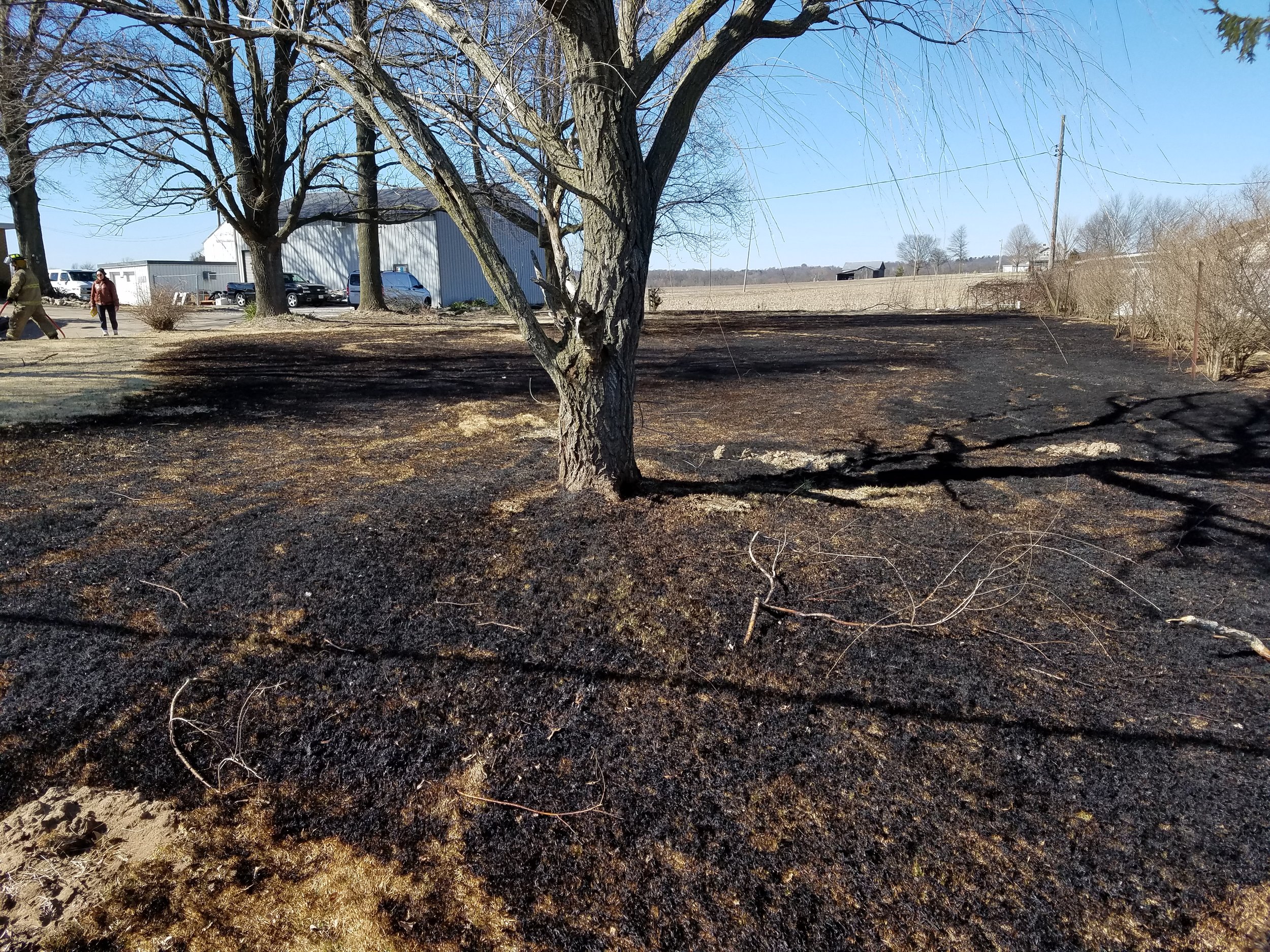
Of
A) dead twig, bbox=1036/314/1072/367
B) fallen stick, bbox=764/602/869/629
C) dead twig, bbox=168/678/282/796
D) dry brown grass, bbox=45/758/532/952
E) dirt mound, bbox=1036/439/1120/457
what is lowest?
dry brown grass, bbox=45/758/532/952

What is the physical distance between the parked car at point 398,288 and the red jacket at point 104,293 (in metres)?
15.0

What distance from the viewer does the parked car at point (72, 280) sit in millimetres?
33719

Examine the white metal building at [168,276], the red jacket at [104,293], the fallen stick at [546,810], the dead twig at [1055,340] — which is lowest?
the fallen stick at [546,810]

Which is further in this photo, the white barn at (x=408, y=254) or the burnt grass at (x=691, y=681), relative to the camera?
the white barn at (x=408, y=254)

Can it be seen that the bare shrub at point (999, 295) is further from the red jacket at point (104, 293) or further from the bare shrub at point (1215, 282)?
the red jacket at point (104, 293)

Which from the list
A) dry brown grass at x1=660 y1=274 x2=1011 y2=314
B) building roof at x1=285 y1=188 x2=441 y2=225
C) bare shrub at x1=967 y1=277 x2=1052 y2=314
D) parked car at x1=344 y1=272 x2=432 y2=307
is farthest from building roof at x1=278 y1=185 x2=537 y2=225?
bare shrub at x1=967 y1=277 x2=1052 y2=314

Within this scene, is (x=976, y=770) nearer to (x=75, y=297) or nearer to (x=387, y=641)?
(x=387, y=641)

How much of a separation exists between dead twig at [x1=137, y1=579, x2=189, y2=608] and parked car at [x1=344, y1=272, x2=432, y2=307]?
27.9m

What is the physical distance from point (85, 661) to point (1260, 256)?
1188cm

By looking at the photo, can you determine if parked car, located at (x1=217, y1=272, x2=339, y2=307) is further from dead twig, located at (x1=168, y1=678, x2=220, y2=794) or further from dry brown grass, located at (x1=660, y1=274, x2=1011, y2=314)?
dead twig, located at (x1=168, y1=678, x2=220, y2=794)

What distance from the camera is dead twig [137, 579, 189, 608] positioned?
314 cm

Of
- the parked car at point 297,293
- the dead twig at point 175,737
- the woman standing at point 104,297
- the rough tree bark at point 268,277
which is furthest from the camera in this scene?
the parked car at point 297,293

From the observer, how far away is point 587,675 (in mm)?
2691

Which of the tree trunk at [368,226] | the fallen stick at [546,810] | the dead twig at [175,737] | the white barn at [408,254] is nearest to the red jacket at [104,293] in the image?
the tree trunk at [368,226]
